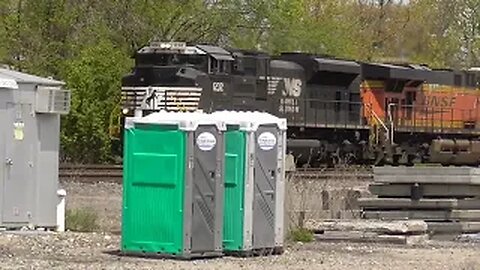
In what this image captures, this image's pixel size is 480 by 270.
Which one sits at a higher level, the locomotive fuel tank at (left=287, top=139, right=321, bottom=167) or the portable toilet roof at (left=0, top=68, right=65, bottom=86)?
the portable toilet roof at (left=0, top=68, right=65, bottom=86)

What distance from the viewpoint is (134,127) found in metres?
11.8

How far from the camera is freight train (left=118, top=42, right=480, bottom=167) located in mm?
26547

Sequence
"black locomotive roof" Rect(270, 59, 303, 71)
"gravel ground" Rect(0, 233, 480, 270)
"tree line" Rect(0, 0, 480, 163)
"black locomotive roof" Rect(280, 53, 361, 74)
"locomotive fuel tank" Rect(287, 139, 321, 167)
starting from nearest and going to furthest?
1. "gravel ground" Rect(0, 233, 480, 270)
2. "locomotive fuel tank" Rect(287, 139, 321, 167)
3. "black locomotive roof" Rect(270, 59, 303, 71)
4. "black locomotive roof" Rect(280, 53, 361, 74)
5. "tree line" Rect(0, 0, 480, 163)

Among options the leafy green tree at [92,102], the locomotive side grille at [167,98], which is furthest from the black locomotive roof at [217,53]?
the leafy green tree at [92,102]

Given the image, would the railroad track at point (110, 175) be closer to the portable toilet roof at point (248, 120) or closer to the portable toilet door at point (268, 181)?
the portable toilet door at point (268, 181)

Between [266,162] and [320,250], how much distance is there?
1.59 metres

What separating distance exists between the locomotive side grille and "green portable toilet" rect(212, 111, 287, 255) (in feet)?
42.4

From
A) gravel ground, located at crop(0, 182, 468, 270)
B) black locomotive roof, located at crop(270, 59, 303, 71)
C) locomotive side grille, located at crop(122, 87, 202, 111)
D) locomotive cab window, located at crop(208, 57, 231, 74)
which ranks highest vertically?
black locomotive roof, located at crop(270, 59, 303, 71)

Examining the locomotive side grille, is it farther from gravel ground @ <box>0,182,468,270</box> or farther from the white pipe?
the white pipe

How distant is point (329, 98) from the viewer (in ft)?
102

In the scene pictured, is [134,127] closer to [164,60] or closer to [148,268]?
[148,268]

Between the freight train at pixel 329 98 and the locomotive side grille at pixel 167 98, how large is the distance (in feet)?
0.08

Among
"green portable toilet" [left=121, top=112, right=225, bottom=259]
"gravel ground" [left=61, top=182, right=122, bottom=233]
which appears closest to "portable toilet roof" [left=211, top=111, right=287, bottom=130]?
"green portable toilet" [left=121, top=112, right=225, bottom=259]

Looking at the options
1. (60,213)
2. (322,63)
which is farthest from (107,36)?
(60,213)
